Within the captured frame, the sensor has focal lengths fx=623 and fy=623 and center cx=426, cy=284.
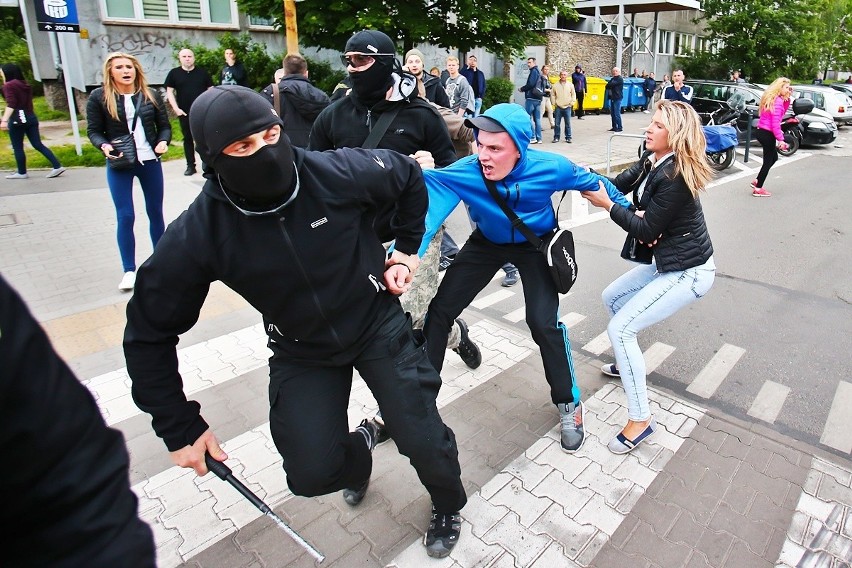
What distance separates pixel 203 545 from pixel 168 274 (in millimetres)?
1419

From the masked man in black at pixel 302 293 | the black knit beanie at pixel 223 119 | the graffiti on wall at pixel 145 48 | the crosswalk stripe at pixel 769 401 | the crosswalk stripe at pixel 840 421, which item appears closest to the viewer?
the black knit beanie at pixel 223 119

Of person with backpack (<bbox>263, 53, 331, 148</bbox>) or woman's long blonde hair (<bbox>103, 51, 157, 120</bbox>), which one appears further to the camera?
person with backpack (<bbox>263, 53, 331, 148</bbox>)

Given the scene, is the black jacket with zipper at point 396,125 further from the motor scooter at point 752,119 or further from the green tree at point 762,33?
the green tree at point 762,33

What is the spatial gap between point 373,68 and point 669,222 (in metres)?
1.87

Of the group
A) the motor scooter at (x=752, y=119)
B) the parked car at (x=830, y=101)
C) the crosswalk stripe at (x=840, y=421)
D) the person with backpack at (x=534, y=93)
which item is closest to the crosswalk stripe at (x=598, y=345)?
the crosswalk stripe at (x=840, y=421)

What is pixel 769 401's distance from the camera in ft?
13.1

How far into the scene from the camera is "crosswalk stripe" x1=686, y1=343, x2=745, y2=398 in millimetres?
4113

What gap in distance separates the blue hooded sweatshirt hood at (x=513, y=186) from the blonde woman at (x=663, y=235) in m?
0.26

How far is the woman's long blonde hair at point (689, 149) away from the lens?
10.5 ft

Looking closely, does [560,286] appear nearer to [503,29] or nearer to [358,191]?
[358,191]

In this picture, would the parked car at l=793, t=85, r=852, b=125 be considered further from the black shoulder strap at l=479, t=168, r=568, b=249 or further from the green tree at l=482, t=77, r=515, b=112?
the black shoulder strap at l=479, t=168, r=568, b=249

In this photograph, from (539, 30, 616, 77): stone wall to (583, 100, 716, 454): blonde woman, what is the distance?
2289cm

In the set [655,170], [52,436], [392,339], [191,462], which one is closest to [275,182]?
[392,339]

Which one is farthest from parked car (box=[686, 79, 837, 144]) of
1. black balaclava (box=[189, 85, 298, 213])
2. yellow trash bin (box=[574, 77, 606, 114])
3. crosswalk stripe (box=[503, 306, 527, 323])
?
black balaclava (box=[189, 85, 298, 213])
